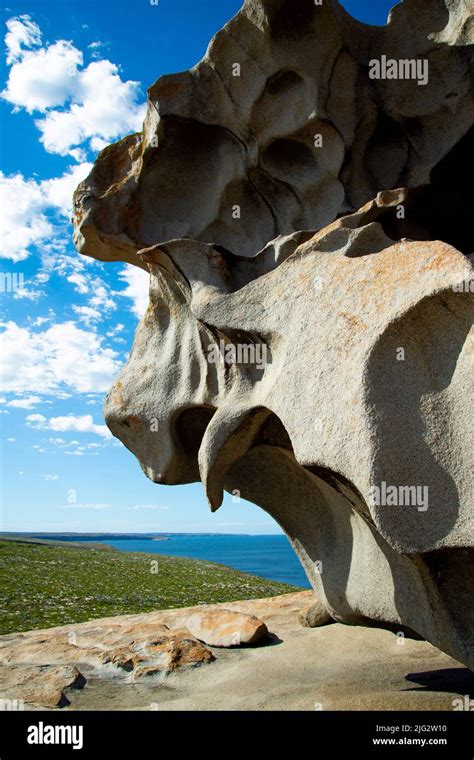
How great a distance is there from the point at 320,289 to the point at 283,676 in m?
3.97

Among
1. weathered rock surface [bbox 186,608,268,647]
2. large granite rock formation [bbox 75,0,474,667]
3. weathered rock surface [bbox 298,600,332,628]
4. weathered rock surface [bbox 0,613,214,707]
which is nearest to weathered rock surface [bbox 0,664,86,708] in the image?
weathered rock surface [bbox 0,613,214,707]

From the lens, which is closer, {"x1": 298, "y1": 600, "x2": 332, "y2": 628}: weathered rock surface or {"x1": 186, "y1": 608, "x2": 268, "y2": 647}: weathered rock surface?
{"x1": 186, "y1": 608, "x2": 268, "y2": 647}: weathered rock surface

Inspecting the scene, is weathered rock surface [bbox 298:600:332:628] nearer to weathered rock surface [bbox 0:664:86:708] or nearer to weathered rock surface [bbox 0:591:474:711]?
weathered rock surface [bbox 0:591:474:711]

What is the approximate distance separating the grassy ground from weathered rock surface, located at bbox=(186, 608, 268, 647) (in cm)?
158

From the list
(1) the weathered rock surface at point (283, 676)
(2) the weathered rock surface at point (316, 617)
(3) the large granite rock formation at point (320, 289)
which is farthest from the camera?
(2) the weathered rock surface at point (316, 617)

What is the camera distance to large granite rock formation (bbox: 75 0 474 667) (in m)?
4.63

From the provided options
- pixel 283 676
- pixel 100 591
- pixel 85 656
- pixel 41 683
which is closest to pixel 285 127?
pixel 283 676

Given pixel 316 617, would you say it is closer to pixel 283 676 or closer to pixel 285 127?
pixel 283 676

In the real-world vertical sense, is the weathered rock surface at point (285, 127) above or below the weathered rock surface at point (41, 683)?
above

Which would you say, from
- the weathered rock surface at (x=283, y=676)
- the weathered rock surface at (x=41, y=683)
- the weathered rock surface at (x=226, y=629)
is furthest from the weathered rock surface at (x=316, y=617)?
the weathered rock surface at (x=41, y=683)

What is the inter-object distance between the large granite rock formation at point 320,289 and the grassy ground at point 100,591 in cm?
439

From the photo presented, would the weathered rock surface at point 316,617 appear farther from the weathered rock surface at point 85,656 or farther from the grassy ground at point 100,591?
the grassy ground at point 100,591

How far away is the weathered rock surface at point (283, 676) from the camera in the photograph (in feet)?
19.8
